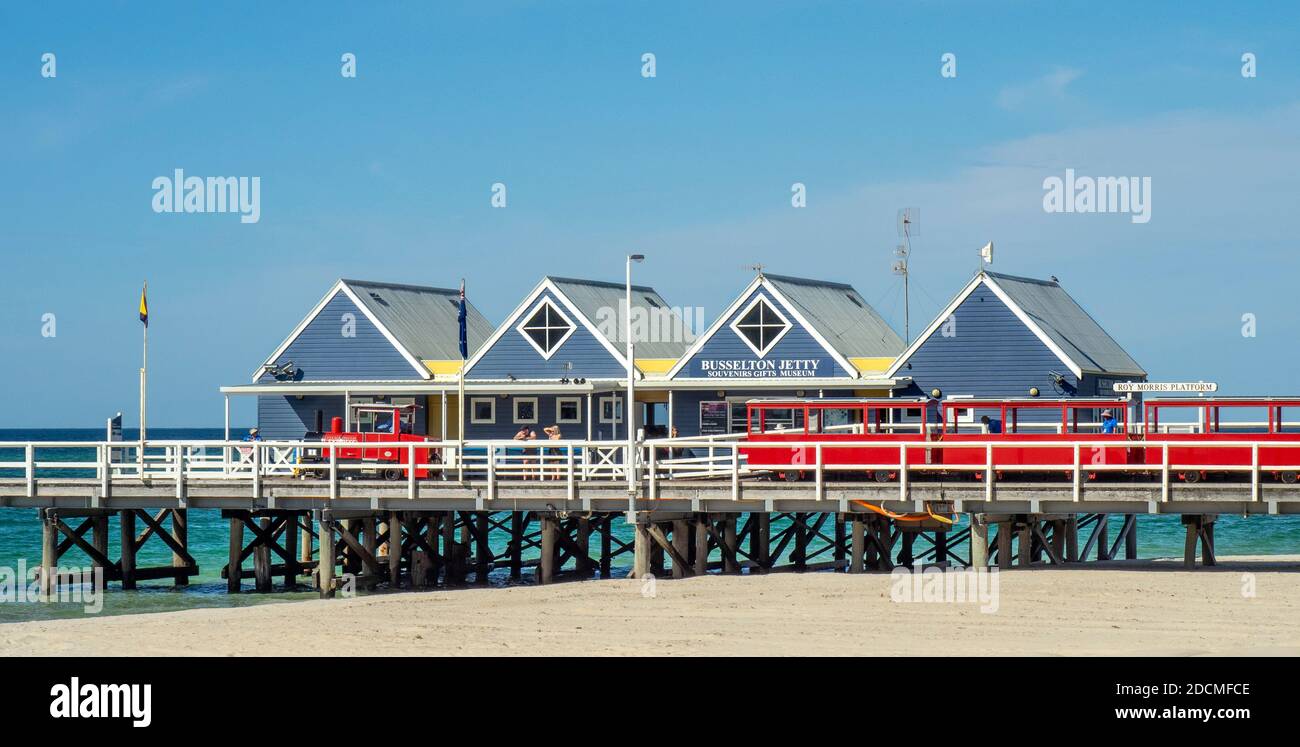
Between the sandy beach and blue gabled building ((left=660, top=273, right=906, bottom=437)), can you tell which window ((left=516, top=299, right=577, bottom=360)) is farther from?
the sandy beach

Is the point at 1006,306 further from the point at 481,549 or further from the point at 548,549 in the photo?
the point at 548,549

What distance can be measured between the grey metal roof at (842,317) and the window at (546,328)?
5803 mm

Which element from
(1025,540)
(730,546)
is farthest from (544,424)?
(1025,540)

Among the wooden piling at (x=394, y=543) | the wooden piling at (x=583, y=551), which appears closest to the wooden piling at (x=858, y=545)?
the wooden piling at (x=583, y=551)

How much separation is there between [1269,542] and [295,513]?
36.6 metres

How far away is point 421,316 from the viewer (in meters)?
51.2

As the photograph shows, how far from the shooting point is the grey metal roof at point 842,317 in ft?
149

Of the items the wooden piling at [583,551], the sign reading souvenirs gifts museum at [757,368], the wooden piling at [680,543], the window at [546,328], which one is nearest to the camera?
the wooden piling at [680,543]

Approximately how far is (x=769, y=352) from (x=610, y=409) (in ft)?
16.1

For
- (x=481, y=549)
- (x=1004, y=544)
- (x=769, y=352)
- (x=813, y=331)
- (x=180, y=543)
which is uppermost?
(x=813, y=331)

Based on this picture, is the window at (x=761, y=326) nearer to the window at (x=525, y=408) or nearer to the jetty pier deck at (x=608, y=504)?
the window at (x=525, y=408)

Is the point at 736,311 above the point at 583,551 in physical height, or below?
above
